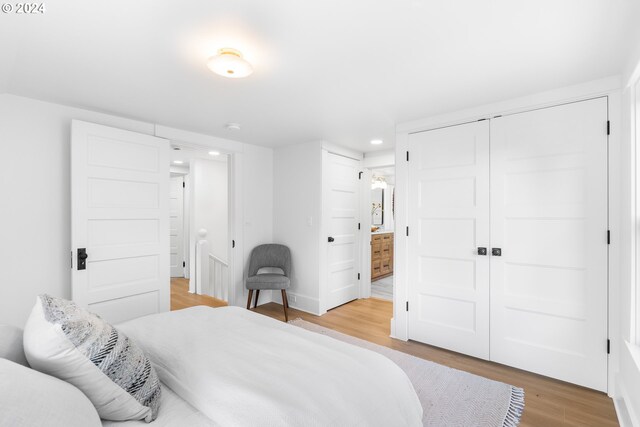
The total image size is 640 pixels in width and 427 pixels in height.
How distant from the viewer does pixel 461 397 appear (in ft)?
7.09

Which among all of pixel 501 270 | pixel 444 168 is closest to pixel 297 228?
pixel 444 168

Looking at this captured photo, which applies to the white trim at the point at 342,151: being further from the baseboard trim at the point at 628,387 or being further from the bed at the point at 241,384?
the baseboard trim at the point at 628,387

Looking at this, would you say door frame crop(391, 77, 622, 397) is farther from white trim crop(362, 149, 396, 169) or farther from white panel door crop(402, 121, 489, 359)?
white trim crop(362, 149, 396, 169)

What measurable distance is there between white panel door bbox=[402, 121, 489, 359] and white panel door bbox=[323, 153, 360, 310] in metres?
1.30

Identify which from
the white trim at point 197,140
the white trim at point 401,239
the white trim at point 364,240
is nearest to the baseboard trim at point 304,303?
the white trim at point 364,240

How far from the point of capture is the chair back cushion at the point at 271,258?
4203 millimetres

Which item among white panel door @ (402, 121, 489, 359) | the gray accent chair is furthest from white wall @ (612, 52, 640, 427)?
the gray accent chair

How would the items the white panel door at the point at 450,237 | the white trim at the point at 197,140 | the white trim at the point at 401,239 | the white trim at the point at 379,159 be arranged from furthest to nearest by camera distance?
the white trim at the point at 379,159 < the white trim at the point at 197,140 < the white trim at the point at 401,239 < the white panel door at the point at 450,237

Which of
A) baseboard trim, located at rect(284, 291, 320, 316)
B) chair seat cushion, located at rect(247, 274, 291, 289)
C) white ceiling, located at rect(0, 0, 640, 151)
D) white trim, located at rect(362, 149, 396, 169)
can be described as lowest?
baseboard trim, located at rect(284, 291, 320, 316)

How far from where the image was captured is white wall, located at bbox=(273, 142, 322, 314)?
407 cm

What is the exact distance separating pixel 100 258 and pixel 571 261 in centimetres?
400

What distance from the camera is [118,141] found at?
2918 millimetres

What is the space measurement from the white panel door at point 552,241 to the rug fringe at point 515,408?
0.43 m

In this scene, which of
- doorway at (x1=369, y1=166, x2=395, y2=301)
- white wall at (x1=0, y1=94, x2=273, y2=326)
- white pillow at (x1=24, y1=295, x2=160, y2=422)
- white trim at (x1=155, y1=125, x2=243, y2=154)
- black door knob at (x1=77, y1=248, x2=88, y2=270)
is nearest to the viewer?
white pillow at (x1=24, y1=295, x2=160, y2=422)
